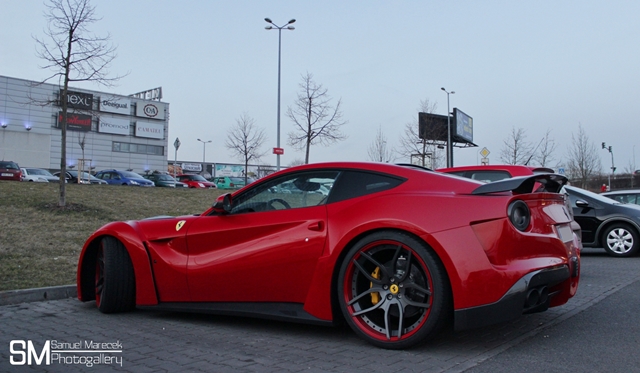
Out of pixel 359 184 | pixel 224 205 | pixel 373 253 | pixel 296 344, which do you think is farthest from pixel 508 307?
pixel 224 205

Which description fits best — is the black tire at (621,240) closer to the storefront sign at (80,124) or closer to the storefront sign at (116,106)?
the storefront sign at (116,106)

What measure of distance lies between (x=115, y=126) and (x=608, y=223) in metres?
62.9

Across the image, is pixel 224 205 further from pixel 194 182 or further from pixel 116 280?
pixel 194 182

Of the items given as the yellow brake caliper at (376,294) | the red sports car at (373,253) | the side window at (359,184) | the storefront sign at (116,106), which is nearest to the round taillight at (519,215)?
the red sports car at (373,253)

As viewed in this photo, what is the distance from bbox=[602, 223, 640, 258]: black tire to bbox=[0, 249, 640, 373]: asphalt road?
529cm

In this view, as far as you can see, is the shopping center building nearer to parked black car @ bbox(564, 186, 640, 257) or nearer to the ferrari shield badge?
parked black car @ bbox(564, 186, 640, 257)

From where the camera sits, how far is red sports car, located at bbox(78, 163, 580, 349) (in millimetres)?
3492

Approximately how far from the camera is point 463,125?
4691 cm

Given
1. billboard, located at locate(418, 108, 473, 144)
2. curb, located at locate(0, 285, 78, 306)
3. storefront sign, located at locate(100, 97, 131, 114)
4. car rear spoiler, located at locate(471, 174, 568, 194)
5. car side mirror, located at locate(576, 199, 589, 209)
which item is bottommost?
curb, located at locate(0, 285, 78, 306)

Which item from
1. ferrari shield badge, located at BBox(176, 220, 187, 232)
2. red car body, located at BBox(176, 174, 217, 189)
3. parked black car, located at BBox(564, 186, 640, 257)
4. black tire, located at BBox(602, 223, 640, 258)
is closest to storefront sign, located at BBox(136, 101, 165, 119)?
red car body, located at BBox(176, 174, 217, 189)

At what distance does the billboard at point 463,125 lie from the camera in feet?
143

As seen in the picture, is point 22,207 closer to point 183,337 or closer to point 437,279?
point 183,337

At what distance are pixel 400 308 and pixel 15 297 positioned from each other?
4.16 m

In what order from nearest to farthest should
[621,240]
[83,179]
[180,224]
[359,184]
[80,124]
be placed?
[359,184]
[180,224]
[621,240]
[83,179]
[80,124]
